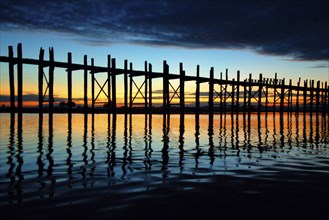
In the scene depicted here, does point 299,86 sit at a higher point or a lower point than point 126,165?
higher

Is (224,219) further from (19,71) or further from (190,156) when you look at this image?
(19,71)

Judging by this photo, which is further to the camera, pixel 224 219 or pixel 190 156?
pixel 190 156

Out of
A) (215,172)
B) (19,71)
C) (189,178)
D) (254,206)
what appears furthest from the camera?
(19,71)

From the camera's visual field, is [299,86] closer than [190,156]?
No

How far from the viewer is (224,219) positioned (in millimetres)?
3703

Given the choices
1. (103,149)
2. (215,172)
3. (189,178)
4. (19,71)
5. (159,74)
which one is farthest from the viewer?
(159,74)

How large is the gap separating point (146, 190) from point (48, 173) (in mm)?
2150

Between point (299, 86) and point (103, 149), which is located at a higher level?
point (299, 86)

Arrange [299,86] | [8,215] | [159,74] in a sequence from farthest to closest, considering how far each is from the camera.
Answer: [299,86]
[159,74]
[8,215]

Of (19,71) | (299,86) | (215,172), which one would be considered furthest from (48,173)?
(299,86)

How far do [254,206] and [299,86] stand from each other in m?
46.3

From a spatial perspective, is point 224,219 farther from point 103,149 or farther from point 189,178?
point 103,149

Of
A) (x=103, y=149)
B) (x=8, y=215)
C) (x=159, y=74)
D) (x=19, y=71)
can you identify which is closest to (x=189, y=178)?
(x=8, y=215)

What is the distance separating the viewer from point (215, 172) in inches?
249
